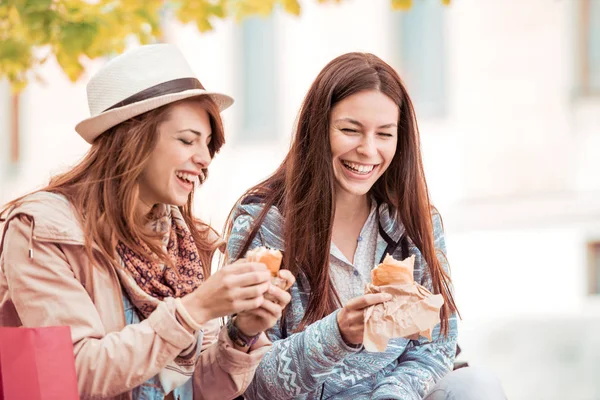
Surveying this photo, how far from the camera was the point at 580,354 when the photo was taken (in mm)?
8281

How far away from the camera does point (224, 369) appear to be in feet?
9.73

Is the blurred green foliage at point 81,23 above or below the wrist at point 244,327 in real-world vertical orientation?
above

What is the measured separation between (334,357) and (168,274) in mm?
540

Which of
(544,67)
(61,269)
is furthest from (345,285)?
(544,67)

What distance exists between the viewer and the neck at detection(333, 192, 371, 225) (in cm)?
358

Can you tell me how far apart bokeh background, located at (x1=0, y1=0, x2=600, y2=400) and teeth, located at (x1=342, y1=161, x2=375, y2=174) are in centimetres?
715

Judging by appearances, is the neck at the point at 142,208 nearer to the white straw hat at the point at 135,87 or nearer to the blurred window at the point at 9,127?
the white straw hat at the point at 135,87

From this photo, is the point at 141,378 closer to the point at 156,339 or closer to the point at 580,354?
the point at 156,339

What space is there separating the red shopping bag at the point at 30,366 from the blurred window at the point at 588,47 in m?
9.59

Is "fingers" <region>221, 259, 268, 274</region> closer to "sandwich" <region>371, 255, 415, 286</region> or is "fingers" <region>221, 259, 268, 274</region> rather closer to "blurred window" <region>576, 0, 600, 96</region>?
"sandwich" <region>371, 255, 415, 286</region>

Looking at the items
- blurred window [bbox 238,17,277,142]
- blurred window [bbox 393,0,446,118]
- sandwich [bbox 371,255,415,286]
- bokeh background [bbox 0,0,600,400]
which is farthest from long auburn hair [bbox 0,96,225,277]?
blurred window [bbox 238,17,277,142]

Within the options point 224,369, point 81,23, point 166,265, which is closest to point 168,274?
point 166,265

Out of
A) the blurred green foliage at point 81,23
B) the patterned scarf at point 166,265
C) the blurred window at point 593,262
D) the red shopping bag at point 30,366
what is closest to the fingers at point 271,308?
the patterned scarf at point 166,265

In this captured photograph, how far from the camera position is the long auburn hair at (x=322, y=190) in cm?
341
